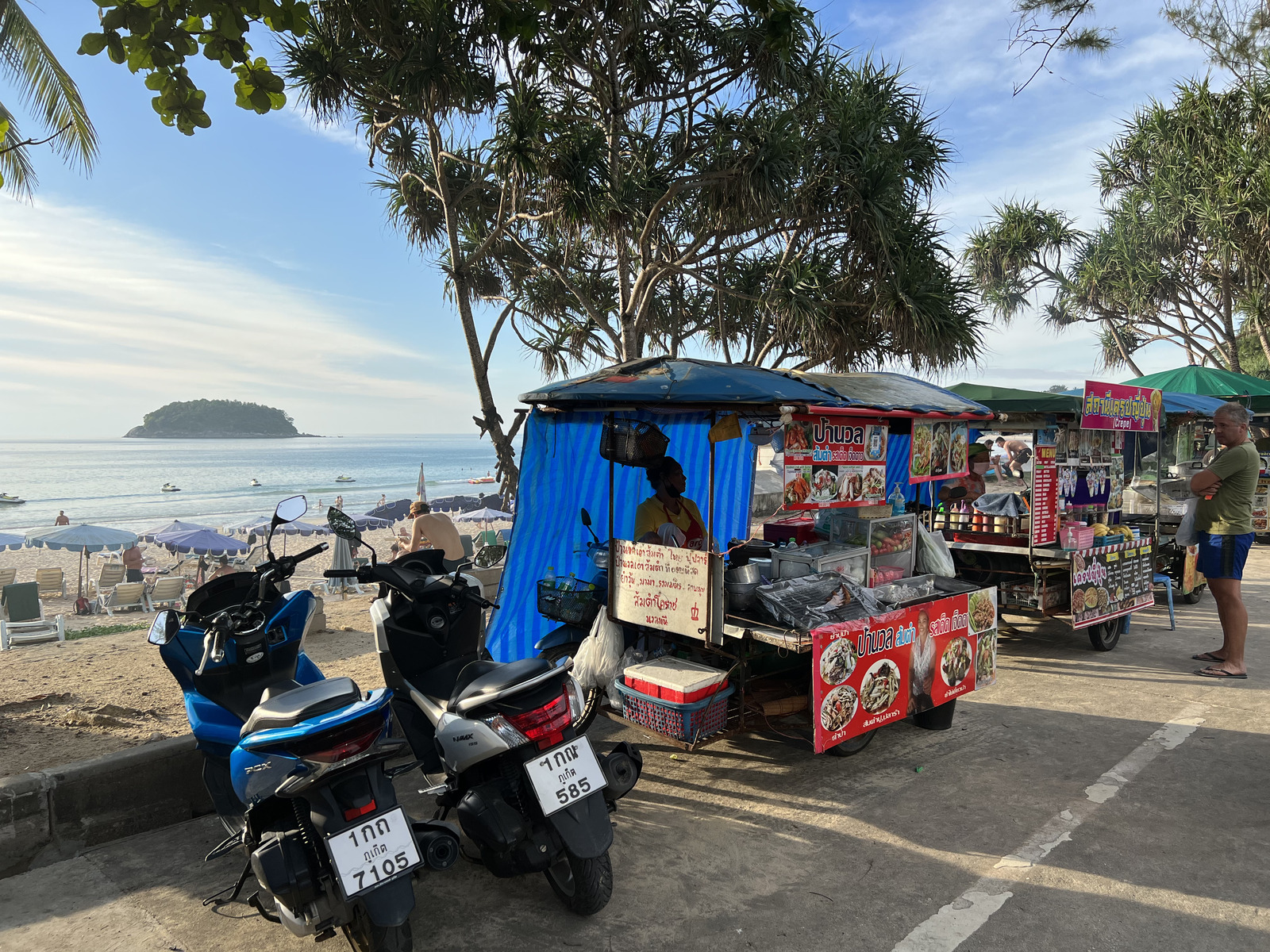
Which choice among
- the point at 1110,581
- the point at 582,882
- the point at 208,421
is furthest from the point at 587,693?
the point at 208,421

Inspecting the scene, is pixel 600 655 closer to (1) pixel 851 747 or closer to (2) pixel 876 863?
(1) pixel 851 747

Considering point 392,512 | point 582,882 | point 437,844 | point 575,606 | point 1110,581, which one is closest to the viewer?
point 437,844

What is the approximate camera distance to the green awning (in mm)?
6742

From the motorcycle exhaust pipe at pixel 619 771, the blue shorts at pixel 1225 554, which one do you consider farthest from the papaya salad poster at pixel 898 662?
the blue shorts at pixel 1225 554

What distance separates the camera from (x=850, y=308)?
10750 millimetres

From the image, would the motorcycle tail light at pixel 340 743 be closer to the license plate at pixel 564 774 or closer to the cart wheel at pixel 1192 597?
the license plate at pixel 564 774

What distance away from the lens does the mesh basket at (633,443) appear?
518 cm

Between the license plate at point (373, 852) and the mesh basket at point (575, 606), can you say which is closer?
the license plate at point (373, 852)

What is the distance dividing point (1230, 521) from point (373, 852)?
21.5ft

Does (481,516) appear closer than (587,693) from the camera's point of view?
No

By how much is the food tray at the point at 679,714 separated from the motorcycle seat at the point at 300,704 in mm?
1930

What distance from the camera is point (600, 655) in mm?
4723

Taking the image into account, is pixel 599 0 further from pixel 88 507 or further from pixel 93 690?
pixel 88 507

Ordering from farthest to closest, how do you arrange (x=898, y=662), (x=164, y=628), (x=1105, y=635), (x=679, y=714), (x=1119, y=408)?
1. (x=1119, y=408)
2. (x=1105, y=635)
3. (x=898, y=662)
4. (x=679, y=714)
5. (x=164, y=628)
